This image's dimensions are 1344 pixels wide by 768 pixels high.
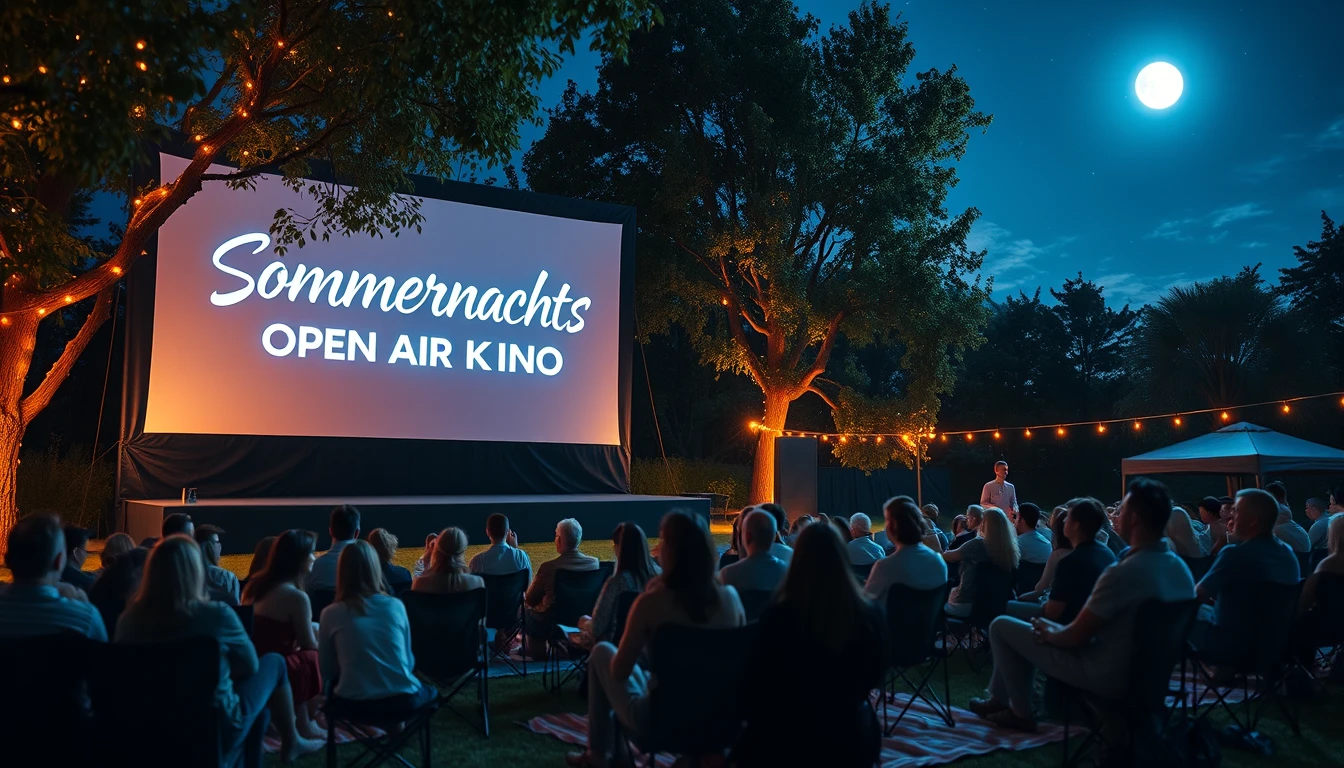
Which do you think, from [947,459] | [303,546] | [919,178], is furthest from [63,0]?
[947,459]

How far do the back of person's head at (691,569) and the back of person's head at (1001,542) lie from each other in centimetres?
282

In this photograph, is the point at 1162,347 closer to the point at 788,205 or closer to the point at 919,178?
the point at 919,178

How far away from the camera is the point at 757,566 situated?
3.82 metres

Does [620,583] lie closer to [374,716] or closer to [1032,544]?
[374,716]

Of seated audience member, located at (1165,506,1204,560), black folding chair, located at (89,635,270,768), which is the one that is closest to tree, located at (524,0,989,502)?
seated audience member, located at (1165,506,1204,560)

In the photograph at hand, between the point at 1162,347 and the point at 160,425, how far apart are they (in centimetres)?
1782

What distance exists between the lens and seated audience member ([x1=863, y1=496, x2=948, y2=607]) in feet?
13.4

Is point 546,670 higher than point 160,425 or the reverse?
the reverse

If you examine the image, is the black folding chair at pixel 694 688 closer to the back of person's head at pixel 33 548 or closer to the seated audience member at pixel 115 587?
the back of person's head at pixel 33 548

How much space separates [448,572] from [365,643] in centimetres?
108

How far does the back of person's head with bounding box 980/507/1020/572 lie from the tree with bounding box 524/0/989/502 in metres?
11.2

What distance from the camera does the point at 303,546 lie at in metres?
3.68

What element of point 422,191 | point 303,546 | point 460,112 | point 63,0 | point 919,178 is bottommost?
point 303,546

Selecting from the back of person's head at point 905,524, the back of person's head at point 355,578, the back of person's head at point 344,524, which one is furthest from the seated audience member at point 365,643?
the back of person's head at point 905,524
